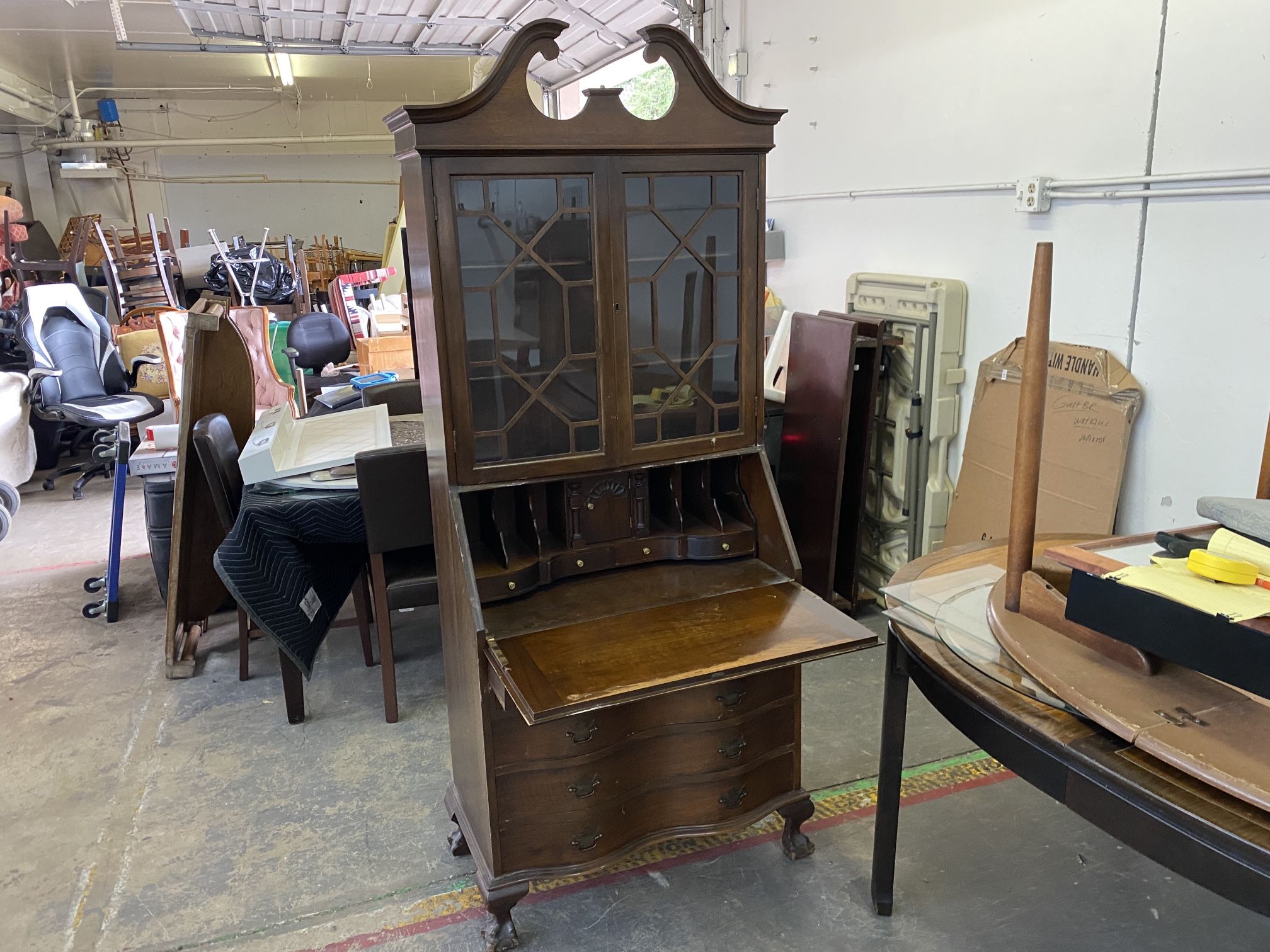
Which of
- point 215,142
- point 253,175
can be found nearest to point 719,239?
point 215,142

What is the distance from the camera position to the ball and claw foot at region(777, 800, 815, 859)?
218 cm

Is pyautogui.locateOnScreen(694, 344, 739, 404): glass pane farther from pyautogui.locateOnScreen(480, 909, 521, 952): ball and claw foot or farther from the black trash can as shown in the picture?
the black trash can

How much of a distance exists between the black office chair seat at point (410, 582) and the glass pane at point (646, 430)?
120 cm

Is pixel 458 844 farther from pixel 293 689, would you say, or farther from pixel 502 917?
pixel 293 689

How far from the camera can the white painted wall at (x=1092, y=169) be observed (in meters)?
2.25

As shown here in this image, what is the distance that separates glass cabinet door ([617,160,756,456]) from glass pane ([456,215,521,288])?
9.6 inches

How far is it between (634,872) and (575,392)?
1.19 metres

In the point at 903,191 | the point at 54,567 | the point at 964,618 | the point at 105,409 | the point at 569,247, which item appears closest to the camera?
the point at 964,618

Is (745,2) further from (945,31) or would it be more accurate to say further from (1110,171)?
(1110,171)

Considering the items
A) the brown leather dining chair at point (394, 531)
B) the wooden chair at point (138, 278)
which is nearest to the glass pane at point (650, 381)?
the brown leather dining chair at point (394, 531)

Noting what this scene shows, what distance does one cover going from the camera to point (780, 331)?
13.4ft

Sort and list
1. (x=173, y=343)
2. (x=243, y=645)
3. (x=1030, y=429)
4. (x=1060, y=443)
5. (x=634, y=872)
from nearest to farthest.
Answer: (x=1030, y=429) < (x=634, y=872) < (x=1060, y=443) < (x=243, y=645) < (x=173, y=343)

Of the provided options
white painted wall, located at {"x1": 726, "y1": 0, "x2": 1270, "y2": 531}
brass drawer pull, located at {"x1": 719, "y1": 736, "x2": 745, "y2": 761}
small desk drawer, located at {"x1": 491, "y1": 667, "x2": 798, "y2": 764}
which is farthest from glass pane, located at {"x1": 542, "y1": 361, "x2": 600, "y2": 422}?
white painted wall, located at {"x1": 726, "y1": 0, "x2": 1270, "y2": 531}

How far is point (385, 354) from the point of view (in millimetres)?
5609
